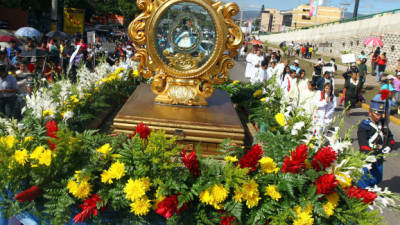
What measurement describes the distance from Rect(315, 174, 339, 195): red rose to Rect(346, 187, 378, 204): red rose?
20cm

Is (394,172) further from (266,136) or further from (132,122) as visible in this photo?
(132,122)

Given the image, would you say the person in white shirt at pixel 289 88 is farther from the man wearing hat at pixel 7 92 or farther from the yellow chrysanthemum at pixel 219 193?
the man wearing hat at pixel 7 92

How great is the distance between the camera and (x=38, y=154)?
261 centimetres

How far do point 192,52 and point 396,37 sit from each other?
957 inches

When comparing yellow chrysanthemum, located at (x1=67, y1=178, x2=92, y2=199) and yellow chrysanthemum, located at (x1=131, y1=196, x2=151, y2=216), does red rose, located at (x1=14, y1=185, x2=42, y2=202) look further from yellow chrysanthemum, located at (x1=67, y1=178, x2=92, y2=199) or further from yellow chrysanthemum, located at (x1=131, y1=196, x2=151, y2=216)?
yellow chrysanthemum, located at (x1=131, y1=196, x2=151, y2=216)

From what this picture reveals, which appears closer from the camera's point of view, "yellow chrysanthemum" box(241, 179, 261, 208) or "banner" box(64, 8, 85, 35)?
"yellow chrysanthemum" box(241, 179, 261, 208)

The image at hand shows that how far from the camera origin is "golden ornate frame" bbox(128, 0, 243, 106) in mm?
3908

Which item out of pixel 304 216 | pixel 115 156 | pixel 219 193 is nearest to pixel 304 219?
pixel 304 216

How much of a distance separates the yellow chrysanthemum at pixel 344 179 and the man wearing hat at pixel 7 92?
656cm

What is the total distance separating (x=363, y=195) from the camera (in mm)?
2576

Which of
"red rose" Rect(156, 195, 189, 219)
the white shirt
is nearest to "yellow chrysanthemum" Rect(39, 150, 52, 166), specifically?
"red rose" Rect(156, 195, 189, 219)

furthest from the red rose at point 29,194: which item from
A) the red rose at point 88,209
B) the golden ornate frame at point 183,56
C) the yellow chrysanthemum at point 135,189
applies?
the golden ornate frame at point 183,56

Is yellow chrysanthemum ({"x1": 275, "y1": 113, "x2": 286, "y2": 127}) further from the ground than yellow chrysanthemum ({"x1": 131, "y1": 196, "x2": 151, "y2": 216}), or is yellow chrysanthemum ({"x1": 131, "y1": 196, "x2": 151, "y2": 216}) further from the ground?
yellow chrysanthemum ({"x1": 275, "y1": 113, "x2": 286, "y2": 127})

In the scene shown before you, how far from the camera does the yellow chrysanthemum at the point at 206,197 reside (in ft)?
8.28
